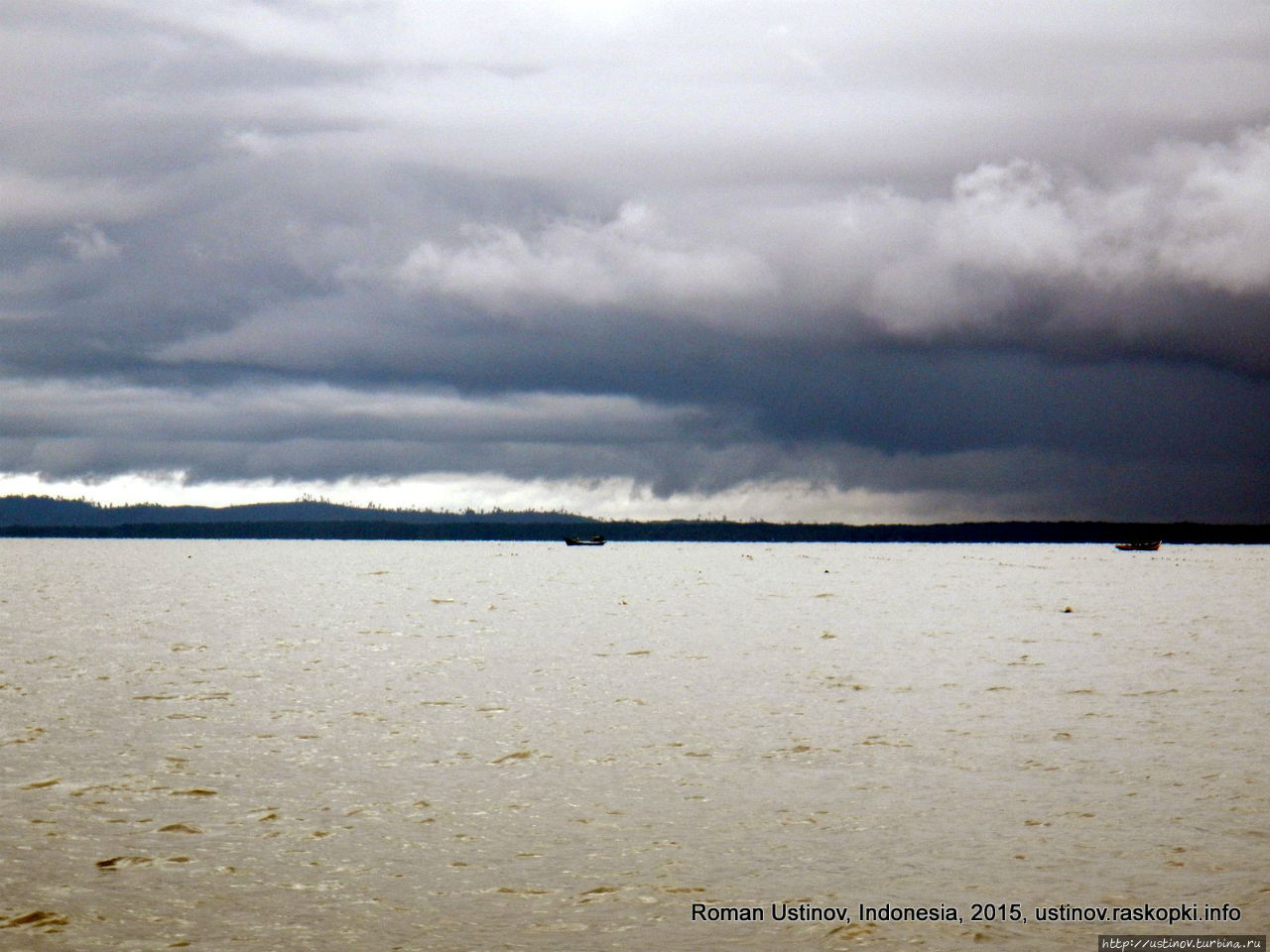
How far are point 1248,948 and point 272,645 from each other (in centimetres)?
5046

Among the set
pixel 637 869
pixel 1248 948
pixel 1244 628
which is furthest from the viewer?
pixel 1244 628

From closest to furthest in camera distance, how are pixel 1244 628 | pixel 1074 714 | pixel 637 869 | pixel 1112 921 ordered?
1. pixel 1112 921
2. pixel 637 869
3. pixel 1074 714
4. pixel 1244 628

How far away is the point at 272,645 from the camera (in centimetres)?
5916

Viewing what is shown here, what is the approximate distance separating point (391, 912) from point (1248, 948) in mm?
11005

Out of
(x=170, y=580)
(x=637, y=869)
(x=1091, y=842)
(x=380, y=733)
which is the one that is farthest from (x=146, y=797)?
(x=170, y=580)

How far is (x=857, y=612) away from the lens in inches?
3452

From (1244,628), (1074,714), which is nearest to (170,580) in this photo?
(1244,628)

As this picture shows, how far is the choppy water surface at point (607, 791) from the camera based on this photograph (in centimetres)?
1672

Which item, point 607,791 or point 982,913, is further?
point 607,791

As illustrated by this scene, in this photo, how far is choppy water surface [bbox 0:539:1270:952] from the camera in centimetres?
1672

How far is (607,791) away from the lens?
80.9 ft

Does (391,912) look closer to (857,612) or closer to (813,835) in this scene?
(813,835)

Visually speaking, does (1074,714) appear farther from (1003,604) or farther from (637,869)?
(1003,604)

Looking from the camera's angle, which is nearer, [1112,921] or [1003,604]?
[1112,921]
